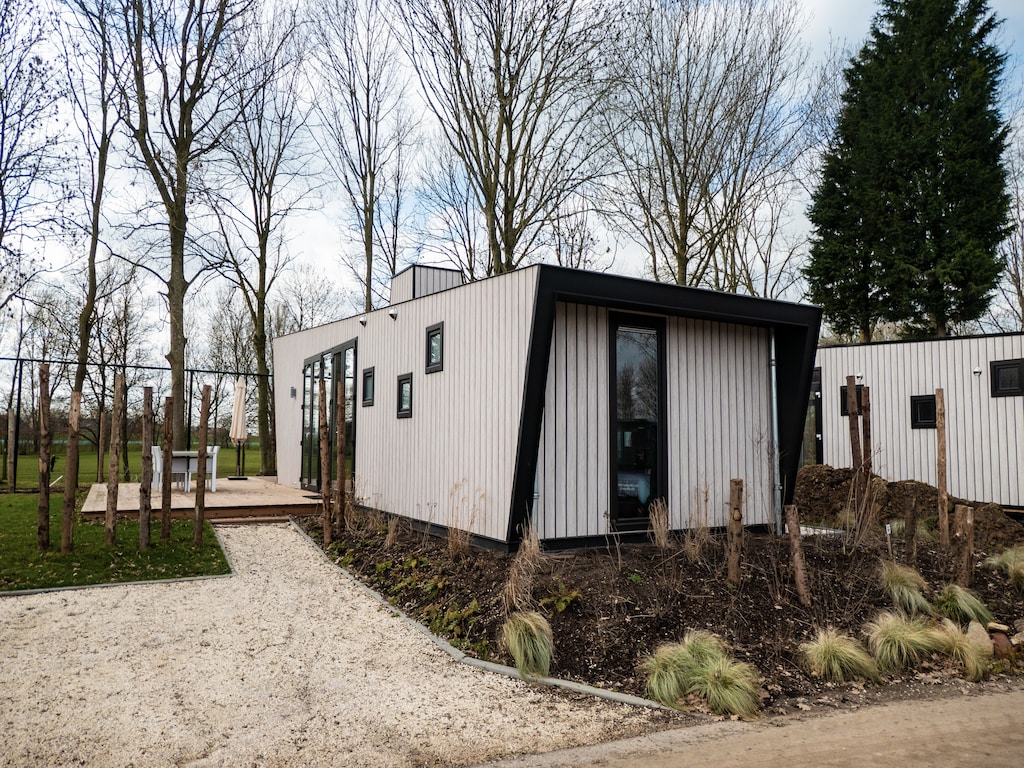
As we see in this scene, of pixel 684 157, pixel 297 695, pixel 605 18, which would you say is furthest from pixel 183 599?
pixel 684 157

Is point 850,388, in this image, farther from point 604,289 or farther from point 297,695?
point 297,695

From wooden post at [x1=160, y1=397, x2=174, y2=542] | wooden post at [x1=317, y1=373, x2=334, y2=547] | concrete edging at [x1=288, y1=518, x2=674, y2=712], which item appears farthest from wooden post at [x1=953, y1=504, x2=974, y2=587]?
wooden post at [x1=160, y1=397, x2=174, y2=542]

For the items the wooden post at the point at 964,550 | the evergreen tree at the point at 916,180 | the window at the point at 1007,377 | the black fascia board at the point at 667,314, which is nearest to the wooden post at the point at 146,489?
the black fascia board at the point at 667,314

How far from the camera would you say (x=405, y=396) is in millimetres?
8445

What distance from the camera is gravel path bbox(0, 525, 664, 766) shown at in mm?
3400

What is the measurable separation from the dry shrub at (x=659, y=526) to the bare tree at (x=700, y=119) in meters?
7.69

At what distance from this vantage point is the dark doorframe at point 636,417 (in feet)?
22.1

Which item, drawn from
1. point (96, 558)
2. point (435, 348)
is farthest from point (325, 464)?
point (96, 558)

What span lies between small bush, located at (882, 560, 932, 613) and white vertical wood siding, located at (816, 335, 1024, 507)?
5.23 m

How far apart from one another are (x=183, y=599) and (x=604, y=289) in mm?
4476

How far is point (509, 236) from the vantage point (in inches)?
467

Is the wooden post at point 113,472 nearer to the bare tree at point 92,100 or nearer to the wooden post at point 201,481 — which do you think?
the wooden post at point 201,481

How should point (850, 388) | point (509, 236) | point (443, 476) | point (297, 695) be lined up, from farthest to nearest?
point (509, 236)
point (850, 388)
point (443, 476)
point (297, 695)

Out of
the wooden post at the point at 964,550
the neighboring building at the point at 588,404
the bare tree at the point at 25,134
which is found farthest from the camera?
the bare tree at the point at 25,134
